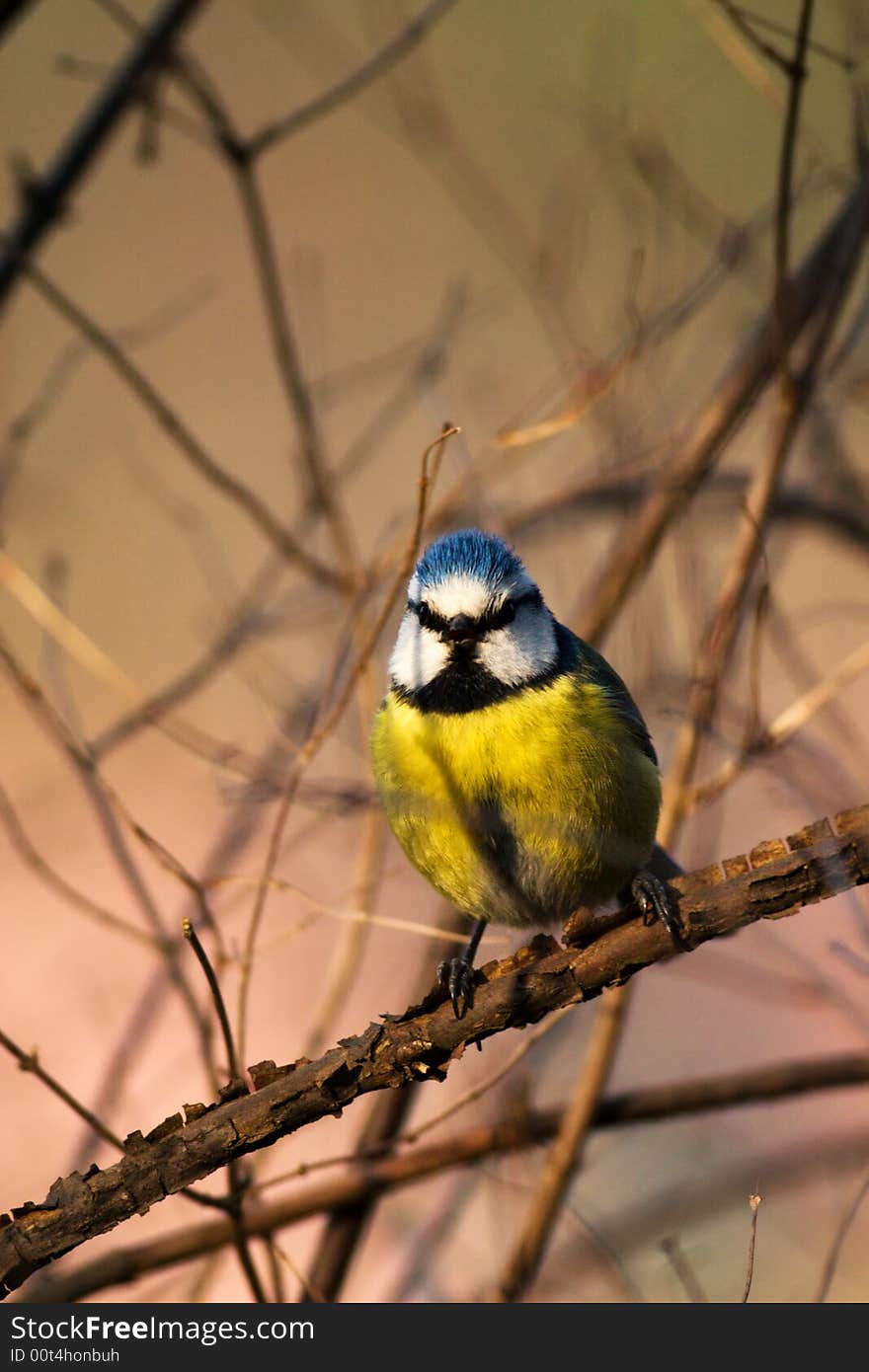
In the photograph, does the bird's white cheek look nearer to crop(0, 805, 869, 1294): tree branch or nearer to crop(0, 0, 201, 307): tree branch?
crop(0, 805, 869, 1294): tree branch

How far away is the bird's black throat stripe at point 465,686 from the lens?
2.44 m

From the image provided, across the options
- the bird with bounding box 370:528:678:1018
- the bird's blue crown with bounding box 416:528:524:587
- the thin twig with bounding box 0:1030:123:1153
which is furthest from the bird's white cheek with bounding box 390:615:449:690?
the thin twig with bounding box 0:1030:123:1153

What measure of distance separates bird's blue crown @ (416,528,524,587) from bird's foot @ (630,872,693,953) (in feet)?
2.41

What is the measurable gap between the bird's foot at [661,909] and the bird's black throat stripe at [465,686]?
0.57 meters

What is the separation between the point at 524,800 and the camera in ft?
7.52

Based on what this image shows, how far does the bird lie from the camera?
231 centimetres

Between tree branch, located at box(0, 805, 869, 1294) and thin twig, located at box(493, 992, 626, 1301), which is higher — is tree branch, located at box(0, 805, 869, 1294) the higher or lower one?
the lower one

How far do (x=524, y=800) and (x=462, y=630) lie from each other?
361 millimetres

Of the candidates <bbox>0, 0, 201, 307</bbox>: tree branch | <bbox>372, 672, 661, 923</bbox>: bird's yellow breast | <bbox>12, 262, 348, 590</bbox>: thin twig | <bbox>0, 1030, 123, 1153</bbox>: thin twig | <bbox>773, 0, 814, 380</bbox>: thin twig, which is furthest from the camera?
<bbox>0, 0, 201, 307</bbox>: tree branch

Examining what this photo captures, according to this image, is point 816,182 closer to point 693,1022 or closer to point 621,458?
point 621,458

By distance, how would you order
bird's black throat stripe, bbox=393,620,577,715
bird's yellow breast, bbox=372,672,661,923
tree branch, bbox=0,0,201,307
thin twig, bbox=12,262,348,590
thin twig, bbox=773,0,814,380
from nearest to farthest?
thin twig, bbox=773,0,814,380
bird's yellow breast, bbox=372,672,661,923
bird's black throat stripe, bbox=393,620,577,715
thin twig, bbox=12,262,348,590
tree branch, bbox=0,0,201,307

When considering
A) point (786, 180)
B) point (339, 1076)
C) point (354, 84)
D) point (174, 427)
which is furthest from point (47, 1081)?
point (354, 84)

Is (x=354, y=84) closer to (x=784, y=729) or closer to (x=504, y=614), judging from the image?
(x=504, y=614)

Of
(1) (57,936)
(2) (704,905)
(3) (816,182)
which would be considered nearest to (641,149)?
(3) (816,182)
